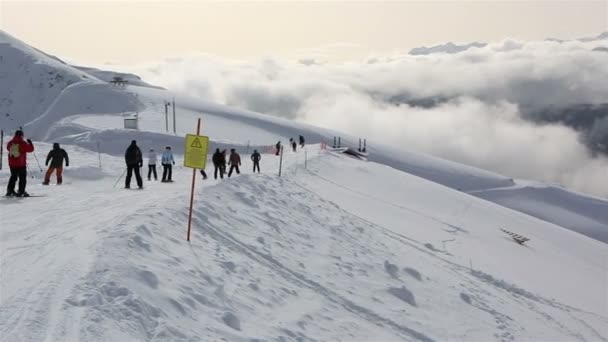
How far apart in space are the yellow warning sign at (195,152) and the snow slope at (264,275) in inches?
46.6

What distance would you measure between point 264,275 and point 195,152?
124 inches

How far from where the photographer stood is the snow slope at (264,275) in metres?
7.16

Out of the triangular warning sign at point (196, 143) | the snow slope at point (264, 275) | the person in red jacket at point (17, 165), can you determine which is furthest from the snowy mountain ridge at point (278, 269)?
the triangular warning sign at point (196, 143)

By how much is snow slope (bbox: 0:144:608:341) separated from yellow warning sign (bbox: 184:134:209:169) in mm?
1183

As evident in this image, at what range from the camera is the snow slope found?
7160mm

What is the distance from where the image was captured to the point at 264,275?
33.7 ft

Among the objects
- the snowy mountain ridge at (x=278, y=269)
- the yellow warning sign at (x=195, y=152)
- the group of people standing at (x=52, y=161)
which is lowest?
the snowy mountain ridge at (x=278, y=269)

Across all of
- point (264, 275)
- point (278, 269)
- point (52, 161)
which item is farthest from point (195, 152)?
point (52, 161)

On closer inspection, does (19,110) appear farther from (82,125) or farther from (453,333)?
(453,333)

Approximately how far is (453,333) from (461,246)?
10.1 m

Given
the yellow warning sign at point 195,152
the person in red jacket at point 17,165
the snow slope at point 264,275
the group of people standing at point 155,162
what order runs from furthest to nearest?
the group of people standing at point 155,162
the person in red jacket at point 17,165
the yellow warning sign at point 195,152
the snow slope at point 264,275

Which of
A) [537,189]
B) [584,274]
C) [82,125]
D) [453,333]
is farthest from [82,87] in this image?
[453,333]

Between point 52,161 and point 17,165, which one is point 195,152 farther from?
point 52,161

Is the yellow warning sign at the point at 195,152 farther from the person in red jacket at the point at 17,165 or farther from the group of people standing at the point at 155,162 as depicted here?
the group of people standing at the point at 155,162
